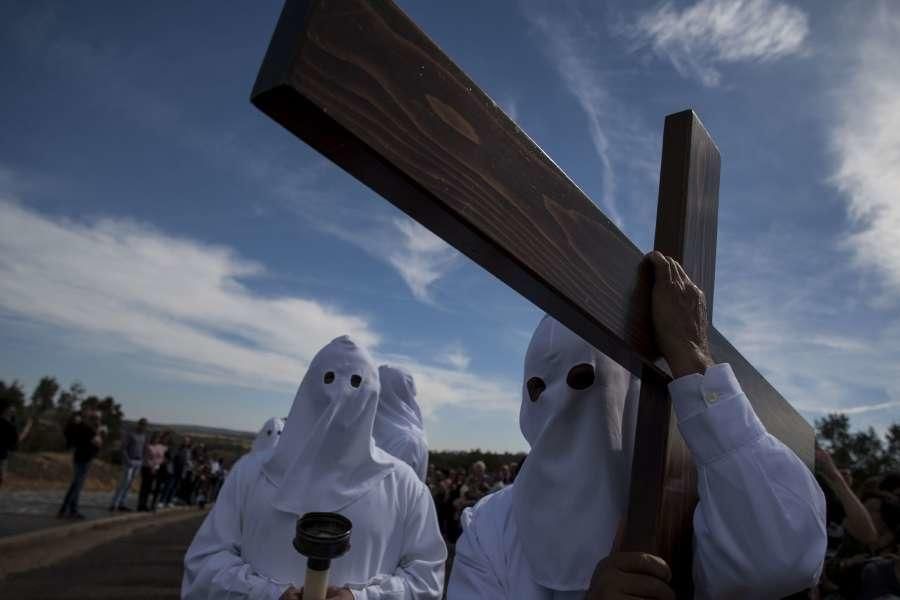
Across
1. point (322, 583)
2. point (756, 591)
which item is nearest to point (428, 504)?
point (322, 583)

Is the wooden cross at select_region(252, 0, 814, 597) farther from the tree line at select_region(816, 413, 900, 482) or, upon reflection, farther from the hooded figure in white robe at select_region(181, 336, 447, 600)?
the tree line at select_region(816, 413, 900, 482)

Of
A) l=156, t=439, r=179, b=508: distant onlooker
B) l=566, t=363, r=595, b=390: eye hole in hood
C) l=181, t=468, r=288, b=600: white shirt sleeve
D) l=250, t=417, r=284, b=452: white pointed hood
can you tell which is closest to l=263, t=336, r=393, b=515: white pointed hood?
l=181, t=468, r=288, b=600: white shirt sleeve

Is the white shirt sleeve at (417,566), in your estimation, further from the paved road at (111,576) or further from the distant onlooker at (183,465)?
the distant onlooker at (183,465)

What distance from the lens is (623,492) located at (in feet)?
5.83

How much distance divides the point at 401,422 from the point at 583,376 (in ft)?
17.2

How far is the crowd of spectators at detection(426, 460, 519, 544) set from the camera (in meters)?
11.4

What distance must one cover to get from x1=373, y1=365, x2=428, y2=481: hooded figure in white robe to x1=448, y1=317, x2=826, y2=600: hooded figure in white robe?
4053mm

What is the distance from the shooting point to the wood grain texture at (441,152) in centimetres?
73

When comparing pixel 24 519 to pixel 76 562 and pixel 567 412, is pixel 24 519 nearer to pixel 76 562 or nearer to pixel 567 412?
pixel 76 562

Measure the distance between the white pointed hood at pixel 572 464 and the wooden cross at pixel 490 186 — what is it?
0.77ft

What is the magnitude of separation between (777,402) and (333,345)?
250 centimetres

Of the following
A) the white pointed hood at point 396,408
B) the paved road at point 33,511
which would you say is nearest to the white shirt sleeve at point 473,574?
the white pointed hood at point 396,408

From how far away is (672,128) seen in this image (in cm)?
176

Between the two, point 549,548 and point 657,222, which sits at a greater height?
point 657,222
